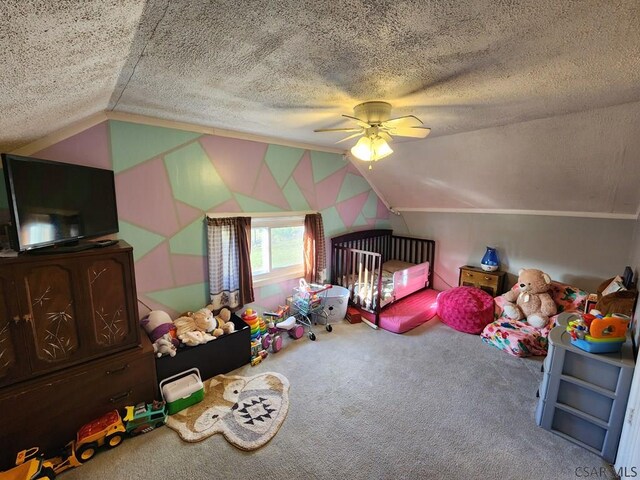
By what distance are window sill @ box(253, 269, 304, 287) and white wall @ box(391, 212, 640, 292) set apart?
7.16 feet

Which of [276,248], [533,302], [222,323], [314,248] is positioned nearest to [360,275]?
[314,248]

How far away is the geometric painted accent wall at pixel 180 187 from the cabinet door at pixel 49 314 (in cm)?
69

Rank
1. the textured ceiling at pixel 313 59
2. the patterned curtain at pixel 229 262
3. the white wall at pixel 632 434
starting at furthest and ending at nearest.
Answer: the patterned curtain at pixel 229 262, the white wall at pixel 632 434, the textured ceiling at pixel 313 59

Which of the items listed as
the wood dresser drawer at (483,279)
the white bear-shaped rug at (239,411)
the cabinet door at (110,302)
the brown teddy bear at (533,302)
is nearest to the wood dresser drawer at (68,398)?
the cabinet door at (110,302)

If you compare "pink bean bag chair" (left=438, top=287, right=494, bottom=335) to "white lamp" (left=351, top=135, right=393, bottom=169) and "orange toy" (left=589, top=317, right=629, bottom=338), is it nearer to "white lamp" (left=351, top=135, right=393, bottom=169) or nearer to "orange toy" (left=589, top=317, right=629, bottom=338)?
"orange toy" (left=589, top=317, right=629, bottom=338)

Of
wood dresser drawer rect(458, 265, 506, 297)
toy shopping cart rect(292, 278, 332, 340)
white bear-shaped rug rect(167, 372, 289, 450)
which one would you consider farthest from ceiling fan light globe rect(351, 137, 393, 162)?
wood dresser drawer rect(458, 265, 506, 297)

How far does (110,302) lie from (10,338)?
1.58 feet

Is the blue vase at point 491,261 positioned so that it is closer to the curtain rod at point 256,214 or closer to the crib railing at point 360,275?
the crib railing at point 360,275

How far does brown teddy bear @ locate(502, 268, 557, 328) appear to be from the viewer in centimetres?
305

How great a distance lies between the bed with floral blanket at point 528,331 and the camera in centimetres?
290

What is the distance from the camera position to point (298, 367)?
2.72 meters

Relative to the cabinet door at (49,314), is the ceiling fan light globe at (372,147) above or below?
above

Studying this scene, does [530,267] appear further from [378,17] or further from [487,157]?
[378,17]

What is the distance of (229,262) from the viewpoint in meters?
2.94
